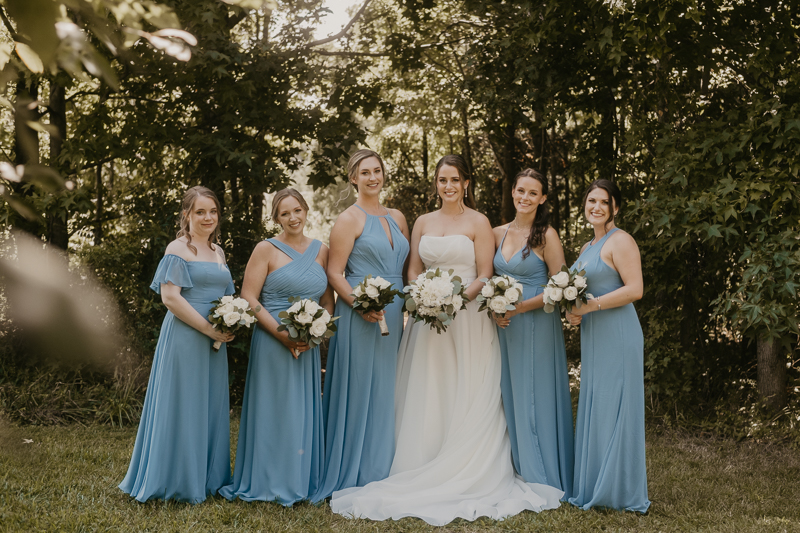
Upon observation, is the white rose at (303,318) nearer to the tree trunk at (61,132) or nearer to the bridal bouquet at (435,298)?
the bridal bouquet at (435,298)

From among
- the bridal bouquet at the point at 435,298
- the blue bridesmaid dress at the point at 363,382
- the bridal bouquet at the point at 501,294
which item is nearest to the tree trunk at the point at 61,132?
the blue bridesmaid dress at the point at 363,382

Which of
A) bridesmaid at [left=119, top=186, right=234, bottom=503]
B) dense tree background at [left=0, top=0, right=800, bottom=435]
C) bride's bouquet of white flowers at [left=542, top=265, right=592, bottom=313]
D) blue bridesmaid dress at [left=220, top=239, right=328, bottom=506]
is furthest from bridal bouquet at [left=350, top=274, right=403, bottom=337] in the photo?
dense tree background at [left=0, top=0, right=800, bottom=435]

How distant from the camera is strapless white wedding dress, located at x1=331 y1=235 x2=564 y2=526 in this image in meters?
4.77

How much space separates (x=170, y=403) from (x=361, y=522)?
5.05 ft

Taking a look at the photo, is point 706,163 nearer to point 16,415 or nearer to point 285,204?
point 285,204

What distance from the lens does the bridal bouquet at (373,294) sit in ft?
15.3

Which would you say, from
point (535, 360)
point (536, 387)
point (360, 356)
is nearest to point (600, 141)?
point (535, 360)

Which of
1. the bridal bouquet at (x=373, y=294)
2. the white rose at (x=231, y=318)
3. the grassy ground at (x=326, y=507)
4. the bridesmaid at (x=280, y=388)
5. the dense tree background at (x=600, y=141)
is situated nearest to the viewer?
the grassy ground at (x=326, y=507)

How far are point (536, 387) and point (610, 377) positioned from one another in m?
0.59

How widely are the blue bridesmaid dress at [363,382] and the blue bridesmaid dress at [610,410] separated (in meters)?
1.44

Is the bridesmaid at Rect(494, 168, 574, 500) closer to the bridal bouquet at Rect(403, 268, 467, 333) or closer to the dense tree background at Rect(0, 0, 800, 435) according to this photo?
the bridal bouquet at Rect(403, 268, 467, 333)

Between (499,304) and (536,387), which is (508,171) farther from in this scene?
(499,304)

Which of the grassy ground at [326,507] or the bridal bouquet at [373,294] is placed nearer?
the grassy ground at [326,507]

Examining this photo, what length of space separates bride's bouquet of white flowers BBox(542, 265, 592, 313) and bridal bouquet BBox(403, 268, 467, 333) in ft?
2.02
